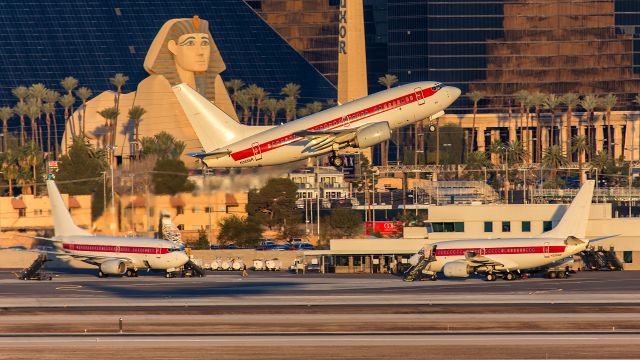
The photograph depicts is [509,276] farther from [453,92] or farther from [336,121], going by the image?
A: [336,121]

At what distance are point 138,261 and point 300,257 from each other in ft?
88.8

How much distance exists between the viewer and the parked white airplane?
14925cm

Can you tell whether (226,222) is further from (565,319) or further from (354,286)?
(565,319)

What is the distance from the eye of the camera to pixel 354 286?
13400 cm

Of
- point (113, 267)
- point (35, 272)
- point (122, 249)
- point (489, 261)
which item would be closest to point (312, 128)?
point (489, 261)

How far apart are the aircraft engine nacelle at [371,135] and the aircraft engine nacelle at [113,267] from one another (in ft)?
156

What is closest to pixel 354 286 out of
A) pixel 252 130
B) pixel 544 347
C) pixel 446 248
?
pixel 446 248

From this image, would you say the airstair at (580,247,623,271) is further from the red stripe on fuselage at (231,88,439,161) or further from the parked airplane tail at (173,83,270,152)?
the parked airplane tail at (173,83,270,152)

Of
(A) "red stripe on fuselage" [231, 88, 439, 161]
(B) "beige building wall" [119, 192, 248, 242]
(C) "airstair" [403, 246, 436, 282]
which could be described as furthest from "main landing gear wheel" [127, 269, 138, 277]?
(A) "red stripe on fuselage" [231, 88, 439, 161]

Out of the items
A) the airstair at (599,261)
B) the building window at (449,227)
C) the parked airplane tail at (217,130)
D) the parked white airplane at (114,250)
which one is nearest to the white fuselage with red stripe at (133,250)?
the parked white airplane at (114,250)

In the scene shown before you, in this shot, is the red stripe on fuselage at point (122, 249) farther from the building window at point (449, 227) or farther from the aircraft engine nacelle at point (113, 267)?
the building window at point (449, 227)

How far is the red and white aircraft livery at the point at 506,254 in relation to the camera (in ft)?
461

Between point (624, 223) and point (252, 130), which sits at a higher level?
point (252, 130)

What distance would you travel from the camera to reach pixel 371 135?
110 metres
